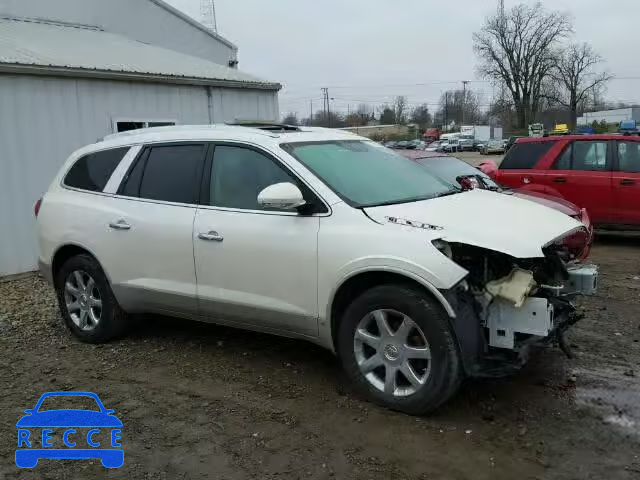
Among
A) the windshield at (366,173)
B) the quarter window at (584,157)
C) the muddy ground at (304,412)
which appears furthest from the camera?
the quarter window at (584,157)

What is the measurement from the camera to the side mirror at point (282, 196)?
387 centimetres

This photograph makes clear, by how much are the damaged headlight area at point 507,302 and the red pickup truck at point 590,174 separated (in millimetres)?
5438

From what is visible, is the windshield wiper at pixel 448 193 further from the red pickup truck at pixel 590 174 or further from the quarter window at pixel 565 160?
the quarter window at pixel 565 160

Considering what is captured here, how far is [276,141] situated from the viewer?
441 centimetres

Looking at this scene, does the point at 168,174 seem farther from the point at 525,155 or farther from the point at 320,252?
A: the point at 525,155

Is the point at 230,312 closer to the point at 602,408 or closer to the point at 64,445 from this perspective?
the point at 64,445

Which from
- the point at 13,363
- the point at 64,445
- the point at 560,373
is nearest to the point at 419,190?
the point at 560,373

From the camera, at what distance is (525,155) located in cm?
964

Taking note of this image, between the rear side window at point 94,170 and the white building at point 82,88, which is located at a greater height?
the white building at point 82,88

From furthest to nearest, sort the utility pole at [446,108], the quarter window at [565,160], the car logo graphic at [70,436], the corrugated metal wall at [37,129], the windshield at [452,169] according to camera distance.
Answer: the utility pole at [446,108] → the quarter window at [565,160] → the corrugated metal wall at [37,129] → the windshield at [452,169] → the car logo graphic at [70,436]

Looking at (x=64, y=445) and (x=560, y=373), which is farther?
(x=560, y=373)

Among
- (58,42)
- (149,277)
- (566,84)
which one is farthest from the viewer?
(566,84)

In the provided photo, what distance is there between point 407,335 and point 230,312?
1.42 metres

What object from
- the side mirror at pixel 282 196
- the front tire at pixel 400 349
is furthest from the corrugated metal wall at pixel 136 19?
the front tire at pixel 400 349
